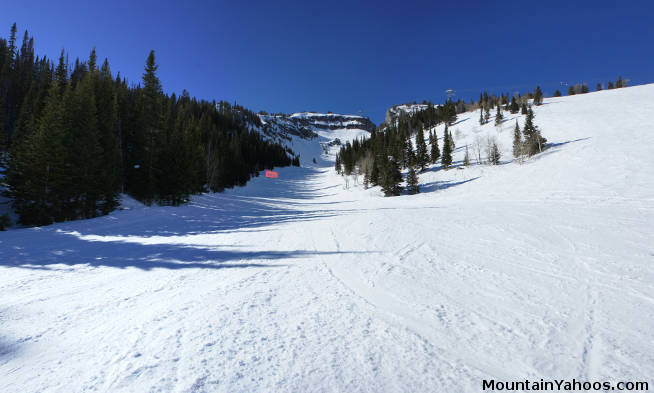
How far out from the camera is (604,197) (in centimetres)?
1493

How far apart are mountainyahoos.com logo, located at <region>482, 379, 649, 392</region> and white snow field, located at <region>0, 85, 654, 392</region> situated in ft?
0.18

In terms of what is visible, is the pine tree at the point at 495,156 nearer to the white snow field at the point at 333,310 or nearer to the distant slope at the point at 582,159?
the distant slope at the point at 582,159

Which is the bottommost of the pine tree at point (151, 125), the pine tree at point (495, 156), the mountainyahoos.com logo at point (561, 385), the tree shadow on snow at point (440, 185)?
the tree shadow on snow at point (440, 185)

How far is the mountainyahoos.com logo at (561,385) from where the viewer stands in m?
2.55

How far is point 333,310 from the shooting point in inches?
158

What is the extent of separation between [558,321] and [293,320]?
407 cm

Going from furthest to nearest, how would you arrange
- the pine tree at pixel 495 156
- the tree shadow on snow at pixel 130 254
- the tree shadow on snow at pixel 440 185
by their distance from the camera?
1. the pine tree at pixel 495 156
2. the tree shadow on snow at pixel 440 185
3. the tree shadow on snow at pixel 130 254

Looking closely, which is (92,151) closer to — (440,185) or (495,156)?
(440,185)

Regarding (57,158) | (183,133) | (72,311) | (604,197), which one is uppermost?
(183,133)

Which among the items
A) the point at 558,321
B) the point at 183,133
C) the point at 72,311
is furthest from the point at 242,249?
the point at 183,133

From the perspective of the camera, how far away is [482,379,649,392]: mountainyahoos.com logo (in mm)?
2551

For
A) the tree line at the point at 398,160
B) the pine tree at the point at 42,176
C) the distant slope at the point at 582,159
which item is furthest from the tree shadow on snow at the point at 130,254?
the tree line at the point at 398,160

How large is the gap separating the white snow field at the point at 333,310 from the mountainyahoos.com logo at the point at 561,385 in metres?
0.06

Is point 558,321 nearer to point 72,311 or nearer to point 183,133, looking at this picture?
point 72,311
